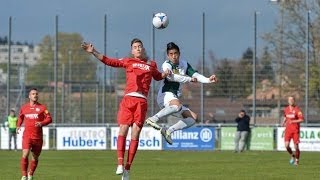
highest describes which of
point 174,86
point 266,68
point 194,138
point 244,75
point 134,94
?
point 266,68

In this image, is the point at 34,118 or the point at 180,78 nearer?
the point at 180,78

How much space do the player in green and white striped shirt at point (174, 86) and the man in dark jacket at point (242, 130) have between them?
86.5 ft

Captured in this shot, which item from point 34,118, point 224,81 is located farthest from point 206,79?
point 224,81

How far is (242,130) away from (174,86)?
2714cm

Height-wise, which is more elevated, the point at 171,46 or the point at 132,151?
the point at 171,46

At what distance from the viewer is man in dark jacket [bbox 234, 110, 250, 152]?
47.6 m

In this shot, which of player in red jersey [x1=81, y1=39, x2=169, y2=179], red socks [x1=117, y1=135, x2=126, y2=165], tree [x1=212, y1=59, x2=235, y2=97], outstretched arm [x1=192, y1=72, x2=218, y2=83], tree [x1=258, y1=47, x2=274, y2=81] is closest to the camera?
red socks [x1=117, y1=135, x2=126, y2=165]

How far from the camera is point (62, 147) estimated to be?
50.6 metres

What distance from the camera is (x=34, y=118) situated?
22.3 metres

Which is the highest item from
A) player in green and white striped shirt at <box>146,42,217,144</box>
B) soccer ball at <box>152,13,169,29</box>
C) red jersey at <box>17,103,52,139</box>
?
soccer ball at <box>152,13,169,29</box>

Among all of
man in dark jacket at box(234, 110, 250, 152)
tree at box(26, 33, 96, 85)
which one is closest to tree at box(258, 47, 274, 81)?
man in dark jacket at box(234, 110, 250, 152)

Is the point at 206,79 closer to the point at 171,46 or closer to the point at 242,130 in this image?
the point at 171,46

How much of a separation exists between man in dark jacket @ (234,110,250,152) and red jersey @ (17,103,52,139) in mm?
25931

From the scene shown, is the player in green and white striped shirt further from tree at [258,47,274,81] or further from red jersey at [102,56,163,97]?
tree at [258,47,274,81]
